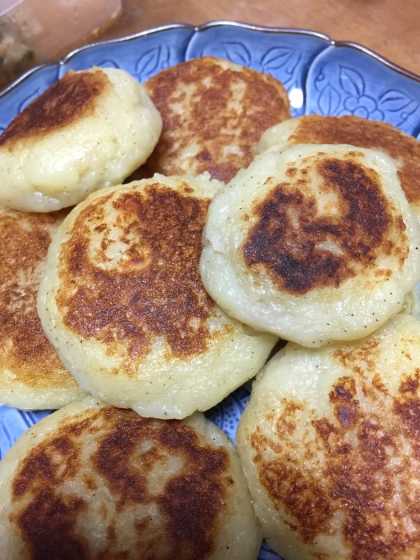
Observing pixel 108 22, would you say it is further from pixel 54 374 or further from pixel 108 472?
pixel 108 472

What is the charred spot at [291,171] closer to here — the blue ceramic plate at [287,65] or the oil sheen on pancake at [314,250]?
the oil sheen on pancake at [314,250]

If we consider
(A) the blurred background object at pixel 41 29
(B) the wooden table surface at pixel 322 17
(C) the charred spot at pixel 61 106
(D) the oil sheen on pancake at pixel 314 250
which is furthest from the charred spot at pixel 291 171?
(A) the blurred background object at pixel 41 29

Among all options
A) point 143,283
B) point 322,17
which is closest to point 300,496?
point 143,283

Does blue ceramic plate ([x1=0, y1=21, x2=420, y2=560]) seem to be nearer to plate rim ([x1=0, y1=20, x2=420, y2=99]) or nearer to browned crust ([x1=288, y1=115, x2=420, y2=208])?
plate rim ([x1=0, y1=20, x2=420, y2=99])

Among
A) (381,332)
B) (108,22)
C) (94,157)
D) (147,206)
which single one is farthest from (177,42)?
(381,332)

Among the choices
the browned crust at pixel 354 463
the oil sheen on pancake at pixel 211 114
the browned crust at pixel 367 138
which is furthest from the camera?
the oil sheen on pancake at pixel 211 114

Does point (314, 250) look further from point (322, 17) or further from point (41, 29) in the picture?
point (41, 29)

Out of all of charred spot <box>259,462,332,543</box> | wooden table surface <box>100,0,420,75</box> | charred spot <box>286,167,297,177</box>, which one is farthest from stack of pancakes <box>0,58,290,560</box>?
wooden table surface <box>100,0,420,75</box>
